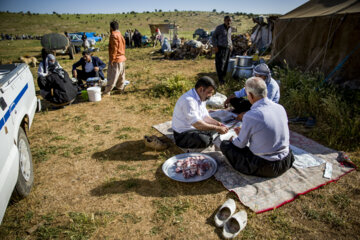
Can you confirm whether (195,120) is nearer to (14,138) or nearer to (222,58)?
(14,138)

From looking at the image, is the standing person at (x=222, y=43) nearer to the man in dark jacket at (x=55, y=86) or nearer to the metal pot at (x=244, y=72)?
the metal pot at (x=244, y=72)

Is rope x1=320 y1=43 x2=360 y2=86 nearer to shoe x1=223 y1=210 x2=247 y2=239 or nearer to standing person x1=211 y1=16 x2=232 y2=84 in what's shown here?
standing person x1=211 y1=16 x2=232 y2=84

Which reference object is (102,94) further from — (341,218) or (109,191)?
(341,218)

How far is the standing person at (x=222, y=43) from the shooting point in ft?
23.1

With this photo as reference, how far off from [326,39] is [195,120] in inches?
221

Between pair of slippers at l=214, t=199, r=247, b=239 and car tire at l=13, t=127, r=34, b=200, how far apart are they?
2.58 meters

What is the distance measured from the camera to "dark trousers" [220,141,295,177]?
9.61 ft

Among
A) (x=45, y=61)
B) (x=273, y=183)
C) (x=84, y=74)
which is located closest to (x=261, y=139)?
(x=273, y=183)

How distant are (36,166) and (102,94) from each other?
13.0 feet

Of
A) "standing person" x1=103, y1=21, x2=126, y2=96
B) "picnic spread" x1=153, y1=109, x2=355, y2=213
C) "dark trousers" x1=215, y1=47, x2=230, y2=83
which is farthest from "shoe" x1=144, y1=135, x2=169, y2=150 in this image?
"dark trousers" x1=215, y1=47, x2=230, y2=83

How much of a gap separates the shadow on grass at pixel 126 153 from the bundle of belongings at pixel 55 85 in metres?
3.00

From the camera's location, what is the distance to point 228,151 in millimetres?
3158

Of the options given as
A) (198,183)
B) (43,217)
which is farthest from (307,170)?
(43,217)

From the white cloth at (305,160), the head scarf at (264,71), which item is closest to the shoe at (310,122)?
the white cloth at (305,160)
